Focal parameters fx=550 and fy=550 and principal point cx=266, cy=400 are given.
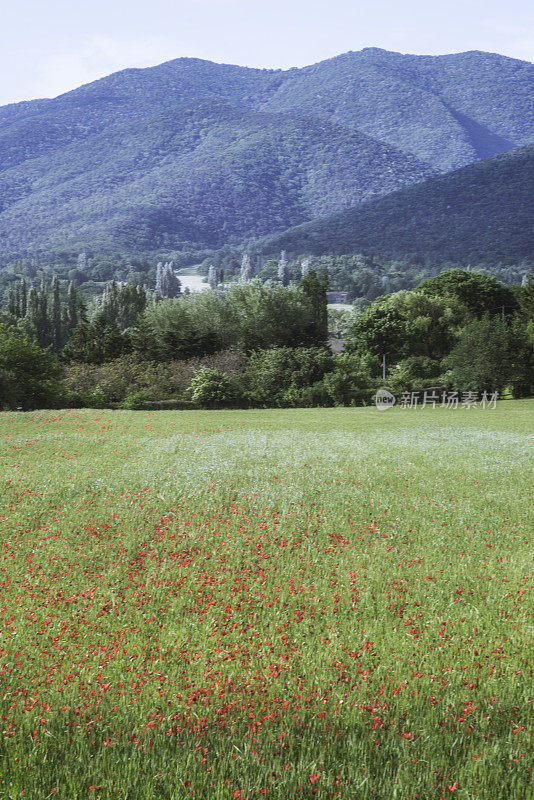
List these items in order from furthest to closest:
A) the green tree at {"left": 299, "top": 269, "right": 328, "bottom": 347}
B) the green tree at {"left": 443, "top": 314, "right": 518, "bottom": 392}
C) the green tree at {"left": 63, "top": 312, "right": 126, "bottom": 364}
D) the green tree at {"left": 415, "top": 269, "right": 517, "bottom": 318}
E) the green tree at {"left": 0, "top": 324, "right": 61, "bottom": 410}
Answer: the green tree at {"left": 415, "top": 269, "right": 517, "bottom": 318}
the green tree at {"left": 299, "top": 269, "right": 328, "bottom": 347}
the green tree at {"left": 63, "top": 312, "right": 126, "bottom": 364}
the green tree at {"left": 443, "top": 314, "right": 518, "bottom": 392}
the green tree at {"left": 0, "top": 324, "right": 61, "bottom": 410}

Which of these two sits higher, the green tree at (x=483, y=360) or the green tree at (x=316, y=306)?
the green tree at (x=316, y=306)

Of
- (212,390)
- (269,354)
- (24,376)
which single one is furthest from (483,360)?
(24,376)

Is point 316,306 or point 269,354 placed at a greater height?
point 316,306

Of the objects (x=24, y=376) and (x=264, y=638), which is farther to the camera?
(x=24, y=376)

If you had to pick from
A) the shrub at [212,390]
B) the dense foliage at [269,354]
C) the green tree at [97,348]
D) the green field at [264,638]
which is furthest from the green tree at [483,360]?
the green field at [264,638]

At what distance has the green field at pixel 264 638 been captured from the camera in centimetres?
391

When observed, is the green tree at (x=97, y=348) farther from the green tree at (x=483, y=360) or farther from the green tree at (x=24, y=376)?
the green tree at (x=483, y=360)

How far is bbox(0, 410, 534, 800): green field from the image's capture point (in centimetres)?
391

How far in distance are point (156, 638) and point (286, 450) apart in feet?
43.5

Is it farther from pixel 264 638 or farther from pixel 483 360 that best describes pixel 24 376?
pixel 483 360

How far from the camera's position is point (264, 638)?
5910mm

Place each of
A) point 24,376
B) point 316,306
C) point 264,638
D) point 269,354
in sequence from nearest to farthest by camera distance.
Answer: point 264,638
point 24,376
point 269,354
point 316,306

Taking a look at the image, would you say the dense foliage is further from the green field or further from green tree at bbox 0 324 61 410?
the green field

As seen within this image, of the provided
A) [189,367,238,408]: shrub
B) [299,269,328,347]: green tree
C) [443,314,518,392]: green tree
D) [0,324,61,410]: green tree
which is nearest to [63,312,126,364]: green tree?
[189,367,238,408]: shrub
